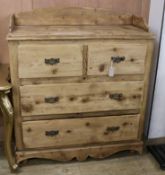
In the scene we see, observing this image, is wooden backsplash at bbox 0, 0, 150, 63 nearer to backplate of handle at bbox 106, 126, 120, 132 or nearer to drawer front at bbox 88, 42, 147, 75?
drawer front at bbox 88, 42, 147, 75

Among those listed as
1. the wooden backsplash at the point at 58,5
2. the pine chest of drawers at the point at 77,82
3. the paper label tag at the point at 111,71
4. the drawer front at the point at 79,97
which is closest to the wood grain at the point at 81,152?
the pine chest of drawers at the point at 77,82

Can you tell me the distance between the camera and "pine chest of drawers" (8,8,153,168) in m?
1.76

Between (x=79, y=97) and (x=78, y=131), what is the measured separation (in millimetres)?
260

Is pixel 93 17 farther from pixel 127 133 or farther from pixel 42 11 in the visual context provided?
pixel 127 133

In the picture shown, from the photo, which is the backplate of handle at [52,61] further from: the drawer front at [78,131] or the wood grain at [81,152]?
the wood grain at [81,152]

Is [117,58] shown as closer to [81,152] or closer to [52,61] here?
[52,61]

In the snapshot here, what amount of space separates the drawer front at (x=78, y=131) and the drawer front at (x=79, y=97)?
83mm

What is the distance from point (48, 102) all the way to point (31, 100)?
0.37ft

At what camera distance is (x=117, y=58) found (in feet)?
6.06

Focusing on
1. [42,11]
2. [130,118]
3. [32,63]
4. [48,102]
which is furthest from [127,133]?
[42,11]

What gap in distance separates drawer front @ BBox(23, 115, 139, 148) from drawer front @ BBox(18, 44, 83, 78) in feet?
1.16

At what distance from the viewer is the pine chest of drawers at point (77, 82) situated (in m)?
1.76

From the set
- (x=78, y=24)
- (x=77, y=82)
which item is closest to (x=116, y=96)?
(x=77, y=82)

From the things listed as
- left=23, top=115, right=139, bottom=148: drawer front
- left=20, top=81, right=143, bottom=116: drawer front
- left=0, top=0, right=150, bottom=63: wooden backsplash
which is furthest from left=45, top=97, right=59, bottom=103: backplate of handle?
left=0, top=0, right=150, bottom=63: wooden backsplash
